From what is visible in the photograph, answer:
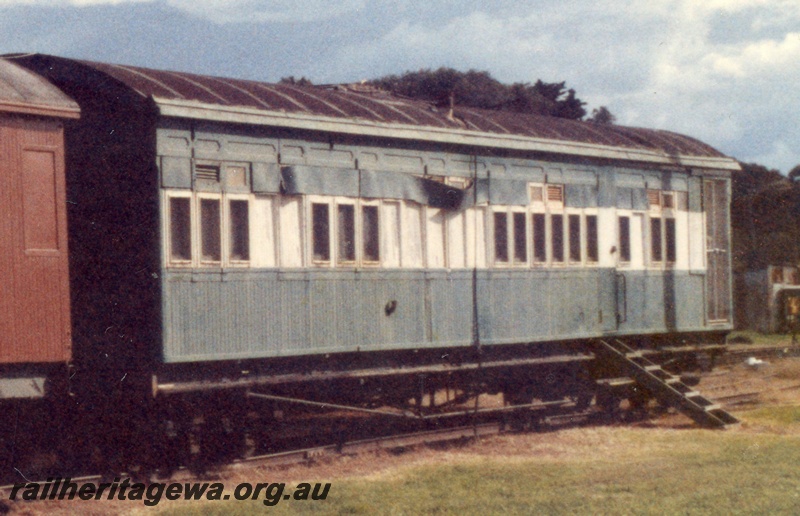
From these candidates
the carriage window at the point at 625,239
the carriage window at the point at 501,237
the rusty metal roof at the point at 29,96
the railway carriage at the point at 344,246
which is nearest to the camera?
the rusty metal roof at the point at 29,96

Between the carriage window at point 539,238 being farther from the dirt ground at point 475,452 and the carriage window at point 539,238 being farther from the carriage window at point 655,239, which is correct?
the carriage window at point 655,239

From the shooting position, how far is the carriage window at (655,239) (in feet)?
55.8

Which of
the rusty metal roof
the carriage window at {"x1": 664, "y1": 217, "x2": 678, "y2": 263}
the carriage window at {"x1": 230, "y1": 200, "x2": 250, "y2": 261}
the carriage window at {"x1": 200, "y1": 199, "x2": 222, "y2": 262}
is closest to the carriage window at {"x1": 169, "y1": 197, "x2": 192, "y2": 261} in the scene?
the carriage window at {"x1": 200, "y1": 199, "x2": 222, "y2": 262}

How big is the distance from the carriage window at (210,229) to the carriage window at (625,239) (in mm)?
7285

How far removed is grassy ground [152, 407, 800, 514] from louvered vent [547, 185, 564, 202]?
10.9 ft

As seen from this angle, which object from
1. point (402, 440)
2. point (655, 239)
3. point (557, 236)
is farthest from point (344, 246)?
point (655, 239)

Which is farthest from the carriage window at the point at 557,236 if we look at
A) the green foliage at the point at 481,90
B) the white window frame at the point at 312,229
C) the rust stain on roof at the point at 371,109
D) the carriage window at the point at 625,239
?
the green foliage at the point at 481,90

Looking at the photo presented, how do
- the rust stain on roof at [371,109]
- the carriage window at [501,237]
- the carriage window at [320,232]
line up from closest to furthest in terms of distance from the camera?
Answer: the rust stain on roof at [371,109] < the carriage window at [320,232] < the carriage window at [501,237]

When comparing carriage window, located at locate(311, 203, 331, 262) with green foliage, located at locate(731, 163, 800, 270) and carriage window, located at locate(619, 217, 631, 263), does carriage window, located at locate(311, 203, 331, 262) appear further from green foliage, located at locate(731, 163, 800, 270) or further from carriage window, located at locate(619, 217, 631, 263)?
green foliage, located at locate(731, 163, 800, 270)

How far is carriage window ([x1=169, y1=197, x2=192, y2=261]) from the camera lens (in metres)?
10.9

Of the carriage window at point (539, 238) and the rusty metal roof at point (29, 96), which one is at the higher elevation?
the rusty metal roof at point (29, 96)

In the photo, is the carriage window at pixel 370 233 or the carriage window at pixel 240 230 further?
the carriage window at pixel 370 233

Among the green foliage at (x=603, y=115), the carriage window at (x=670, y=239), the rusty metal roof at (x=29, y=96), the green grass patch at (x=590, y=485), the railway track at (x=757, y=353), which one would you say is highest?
the green foliage at (x=603, y=115)

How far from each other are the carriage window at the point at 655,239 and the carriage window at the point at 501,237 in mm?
3467
